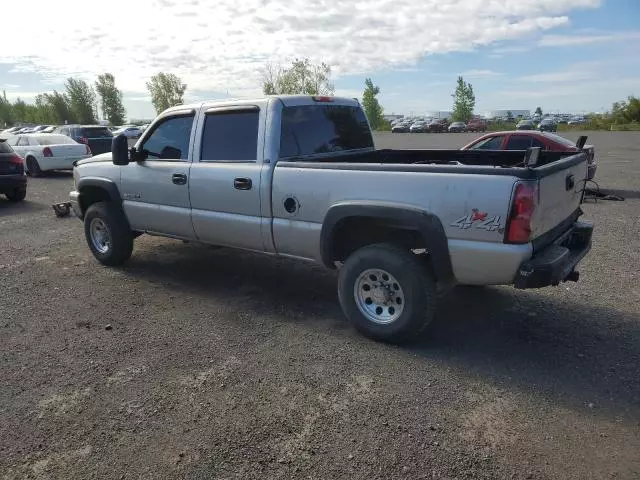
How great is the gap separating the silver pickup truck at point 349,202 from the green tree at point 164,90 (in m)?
69.2

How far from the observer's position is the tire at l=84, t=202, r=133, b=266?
606cm

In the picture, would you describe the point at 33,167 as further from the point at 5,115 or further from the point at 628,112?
the point at 5,115

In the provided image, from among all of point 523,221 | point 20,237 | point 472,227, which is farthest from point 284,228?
point 20,237

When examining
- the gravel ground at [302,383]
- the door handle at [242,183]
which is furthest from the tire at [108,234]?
the door handle at [242,183]

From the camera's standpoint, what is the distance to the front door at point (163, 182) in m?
5.29

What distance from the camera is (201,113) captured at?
5.20 metres

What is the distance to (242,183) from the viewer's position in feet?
15.4

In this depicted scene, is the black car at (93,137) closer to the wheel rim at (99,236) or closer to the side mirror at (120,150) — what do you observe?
the wheel rim at (99,236)

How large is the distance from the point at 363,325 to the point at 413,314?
1.58 feet

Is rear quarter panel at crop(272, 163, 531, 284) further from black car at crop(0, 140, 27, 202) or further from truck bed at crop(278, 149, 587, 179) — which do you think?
black car at crop(0, 140, 27, 202)

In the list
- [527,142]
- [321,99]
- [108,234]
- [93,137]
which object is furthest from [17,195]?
[527,142]

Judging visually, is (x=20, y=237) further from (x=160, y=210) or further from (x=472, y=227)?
(x=472, y=227)

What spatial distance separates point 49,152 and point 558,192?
52.9 ft

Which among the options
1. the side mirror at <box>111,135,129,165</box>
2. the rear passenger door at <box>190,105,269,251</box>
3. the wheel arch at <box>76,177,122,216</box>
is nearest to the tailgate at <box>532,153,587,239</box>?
the rear passenger door at <box>190,105,269,251</box>
